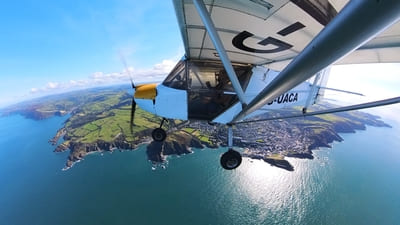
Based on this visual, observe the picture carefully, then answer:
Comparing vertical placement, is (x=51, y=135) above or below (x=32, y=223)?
above

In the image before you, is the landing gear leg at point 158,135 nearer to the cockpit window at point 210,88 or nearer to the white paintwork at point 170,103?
the white paintwork at point 170,103

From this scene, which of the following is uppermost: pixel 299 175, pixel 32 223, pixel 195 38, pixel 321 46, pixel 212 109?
pixel 195 38

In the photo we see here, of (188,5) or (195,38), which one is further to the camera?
(195,38)

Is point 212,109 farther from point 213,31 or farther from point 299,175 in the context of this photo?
point 299,175

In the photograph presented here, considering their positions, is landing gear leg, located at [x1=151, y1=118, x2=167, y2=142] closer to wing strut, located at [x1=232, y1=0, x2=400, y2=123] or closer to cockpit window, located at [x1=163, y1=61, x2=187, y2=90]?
cockpit window, located at [x1=163, y1=61, x2=187, y2=90]

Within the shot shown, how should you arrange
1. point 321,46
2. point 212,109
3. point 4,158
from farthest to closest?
point 4,158 < point 212,109 < point 321,46

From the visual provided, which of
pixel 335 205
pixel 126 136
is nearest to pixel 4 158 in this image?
pixel 126 136
